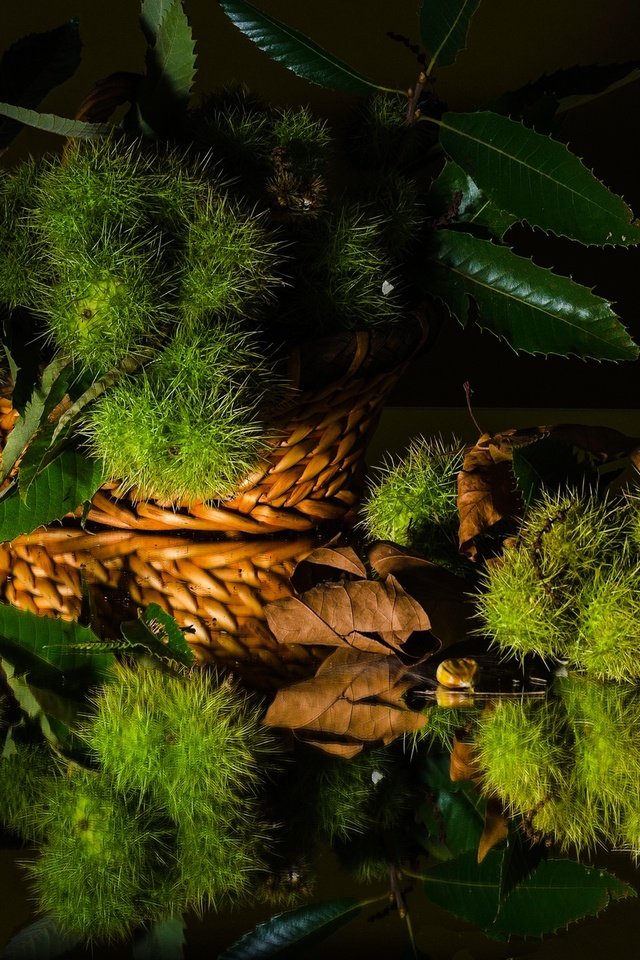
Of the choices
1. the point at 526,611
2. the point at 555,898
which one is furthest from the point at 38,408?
the point at 555,898

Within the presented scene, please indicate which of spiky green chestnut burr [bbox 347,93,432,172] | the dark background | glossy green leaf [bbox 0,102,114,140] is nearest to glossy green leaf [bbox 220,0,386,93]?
spiky green chestnut burr [bbox 347,93,432,172]

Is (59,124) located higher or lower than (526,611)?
higher

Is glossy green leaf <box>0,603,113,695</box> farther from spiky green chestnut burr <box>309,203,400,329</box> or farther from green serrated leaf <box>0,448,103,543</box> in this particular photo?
spiky green chestnut burr <box>309,203,400,329</box>

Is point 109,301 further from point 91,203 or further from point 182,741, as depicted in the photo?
point 182,741

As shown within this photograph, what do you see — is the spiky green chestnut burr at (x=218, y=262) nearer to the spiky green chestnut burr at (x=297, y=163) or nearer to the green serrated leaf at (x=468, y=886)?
the spiky green chestnut burr at (x=297, y=163)

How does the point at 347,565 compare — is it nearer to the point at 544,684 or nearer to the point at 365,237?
the point at 544,684

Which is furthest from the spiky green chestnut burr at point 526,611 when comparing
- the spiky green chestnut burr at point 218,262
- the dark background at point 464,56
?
the dark background at point 464,56
